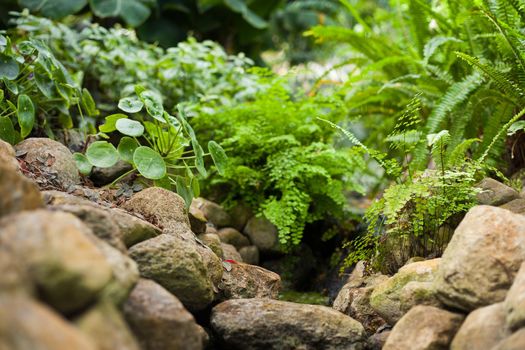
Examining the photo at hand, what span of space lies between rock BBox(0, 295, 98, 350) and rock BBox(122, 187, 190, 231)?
1367mm

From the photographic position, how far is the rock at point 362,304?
9.32 ft

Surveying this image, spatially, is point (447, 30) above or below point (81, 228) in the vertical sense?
above

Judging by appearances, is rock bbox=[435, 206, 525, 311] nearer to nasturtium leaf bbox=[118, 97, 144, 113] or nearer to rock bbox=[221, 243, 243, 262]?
rock bbox=[221, 243, 243, 262]

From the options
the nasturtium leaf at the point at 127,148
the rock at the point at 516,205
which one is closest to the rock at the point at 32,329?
the nasturtium leaf at the point at 127,148

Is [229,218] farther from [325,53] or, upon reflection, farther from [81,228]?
[325,53]

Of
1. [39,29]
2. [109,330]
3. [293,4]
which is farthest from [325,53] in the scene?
[109,330]

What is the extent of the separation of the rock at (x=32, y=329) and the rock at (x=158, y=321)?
1.47 feet

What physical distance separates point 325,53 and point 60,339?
808 cm

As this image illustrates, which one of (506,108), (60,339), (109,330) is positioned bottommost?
(109,330)

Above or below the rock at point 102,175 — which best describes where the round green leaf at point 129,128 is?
above

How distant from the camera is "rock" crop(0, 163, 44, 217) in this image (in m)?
1.73

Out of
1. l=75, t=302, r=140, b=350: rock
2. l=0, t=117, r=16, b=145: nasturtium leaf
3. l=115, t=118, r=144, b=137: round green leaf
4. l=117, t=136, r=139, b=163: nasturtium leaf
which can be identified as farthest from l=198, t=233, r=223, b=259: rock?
l=75, t=302, r=140, b=350: rock

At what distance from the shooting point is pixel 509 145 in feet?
12.6

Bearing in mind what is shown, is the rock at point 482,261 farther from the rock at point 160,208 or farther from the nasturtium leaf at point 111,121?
the nasturtium leaf at point 111,121
